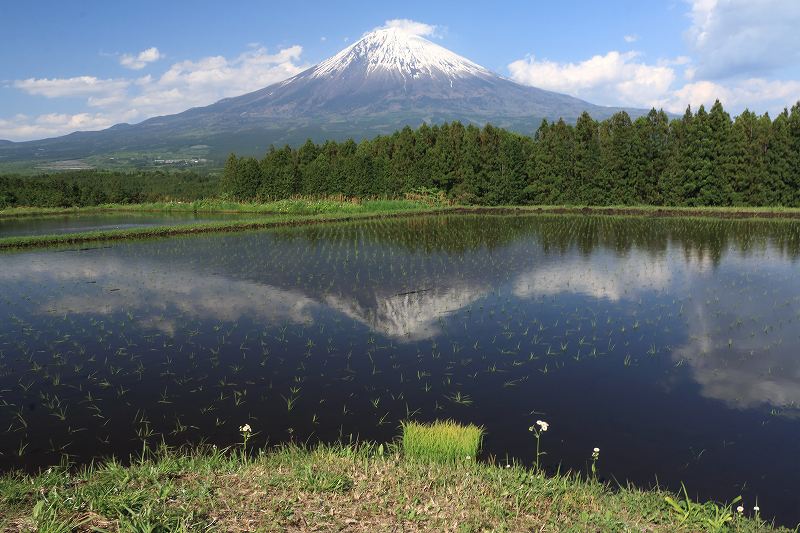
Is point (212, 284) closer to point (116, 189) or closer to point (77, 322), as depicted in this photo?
point (77, 322)

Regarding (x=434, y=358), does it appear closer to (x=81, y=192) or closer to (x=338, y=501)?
(x=338, y=501)

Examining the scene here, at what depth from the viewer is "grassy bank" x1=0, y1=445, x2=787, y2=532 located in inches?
191

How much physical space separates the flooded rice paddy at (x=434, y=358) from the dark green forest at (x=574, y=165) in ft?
73.3

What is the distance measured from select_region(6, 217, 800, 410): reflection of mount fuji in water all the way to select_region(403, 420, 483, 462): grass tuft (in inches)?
193

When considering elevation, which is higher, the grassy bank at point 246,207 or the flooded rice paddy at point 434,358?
the grassy bank at point 246,207

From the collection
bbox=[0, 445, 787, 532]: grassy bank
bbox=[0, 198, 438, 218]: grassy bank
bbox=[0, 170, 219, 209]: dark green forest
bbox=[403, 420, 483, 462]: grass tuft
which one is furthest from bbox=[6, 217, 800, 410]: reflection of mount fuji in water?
bbox=[0, 170, 219, 209]: dark green forest

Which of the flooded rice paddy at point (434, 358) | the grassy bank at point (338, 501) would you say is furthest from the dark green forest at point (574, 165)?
the grassy bank at point (338, 501)

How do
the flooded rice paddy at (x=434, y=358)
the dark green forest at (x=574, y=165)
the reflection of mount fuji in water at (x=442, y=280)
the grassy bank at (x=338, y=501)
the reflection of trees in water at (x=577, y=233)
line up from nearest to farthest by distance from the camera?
the grassy bank at (x=338, y=501) < the flooded rice paddy at (x=434, y=358) < the reflection of mount fuji in water at (x=442, y=280) < the reflection of trees in water at (x=577, y=233) < the dark green forest at (x=574, y=165)

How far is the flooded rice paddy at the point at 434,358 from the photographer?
24.2ft

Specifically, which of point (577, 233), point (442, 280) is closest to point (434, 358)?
point (442, 280)

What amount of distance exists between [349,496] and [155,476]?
2.17 meters

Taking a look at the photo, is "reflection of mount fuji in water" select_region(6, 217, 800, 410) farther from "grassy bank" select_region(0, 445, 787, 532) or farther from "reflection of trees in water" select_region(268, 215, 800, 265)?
"grassy bank" select_region(0, 445, 787, 532)

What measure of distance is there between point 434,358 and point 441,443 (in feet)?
13.7

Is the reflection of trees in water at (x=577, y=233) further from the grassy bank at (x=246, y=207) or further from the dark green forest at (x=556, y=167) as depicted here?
the grassy bank at (x=246, y=207)
